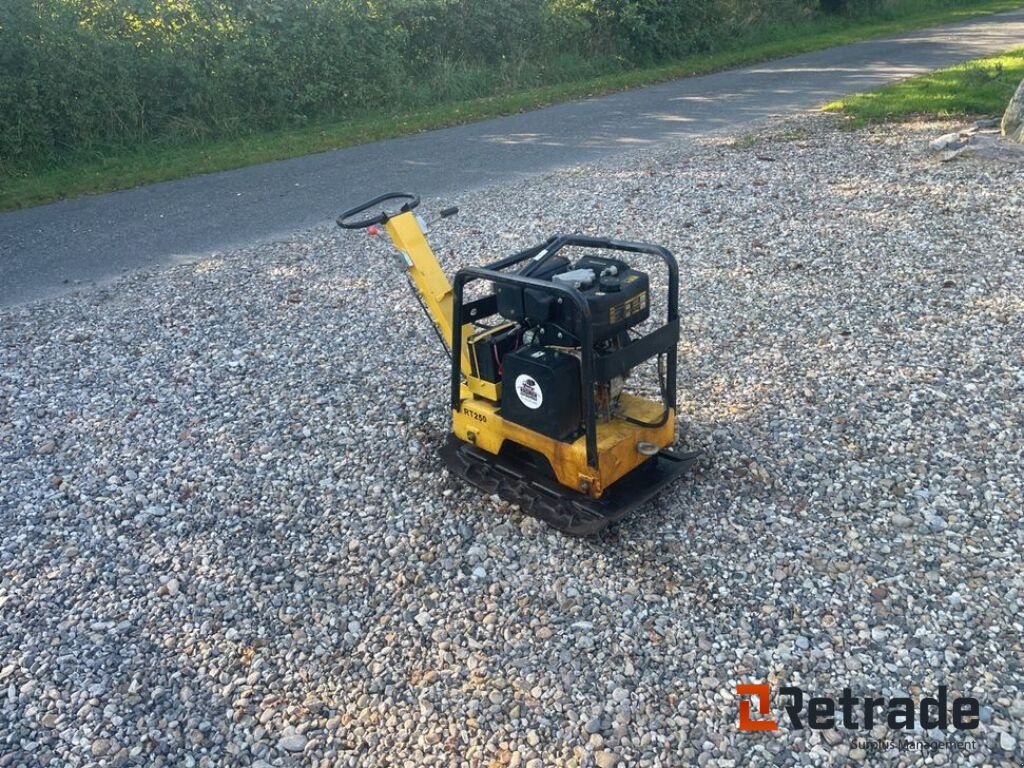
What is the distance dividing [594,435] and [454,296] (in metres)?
0.99

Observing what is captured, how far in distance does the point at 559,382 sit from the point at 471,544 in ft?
2.95

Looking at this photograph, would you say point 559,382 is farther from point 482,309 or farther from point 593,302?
point 482,309

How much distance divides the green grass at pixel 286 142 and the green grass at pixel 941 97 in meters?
4.87

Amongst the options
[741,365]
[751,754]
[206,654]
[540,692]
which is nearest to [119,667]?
[206,654]

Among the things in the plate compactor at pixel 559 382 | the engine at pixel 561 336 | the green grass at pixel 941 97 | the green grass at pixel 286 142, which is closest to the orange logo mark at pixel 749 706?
the plate compactor at pixel 559 382

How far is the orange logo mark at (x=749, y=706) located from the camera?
3057mm

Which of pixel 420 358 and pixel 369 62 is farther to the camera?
pixel 369 62

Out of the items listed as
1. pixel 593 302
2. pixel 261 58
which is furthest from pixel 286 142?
pixel 593 302

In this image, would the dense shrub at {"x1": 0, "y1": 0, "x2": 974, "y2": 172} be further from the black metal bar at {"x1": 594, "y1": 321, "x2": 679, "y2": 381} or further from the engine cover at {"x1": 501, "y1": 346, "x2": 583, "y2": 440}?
the black metal bar at {"x1": 594, "y1": 321, "x2": 679, "y2": 381}

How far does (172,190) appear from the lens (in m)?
10.8

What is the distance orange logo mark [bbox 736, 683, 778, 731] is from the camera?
10.0 ft

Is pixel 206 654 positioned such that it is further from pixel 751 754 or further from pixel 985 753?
pixel 985 753

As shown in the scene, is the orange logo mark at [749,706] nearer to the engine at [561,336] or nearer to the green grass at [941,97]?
the engine at [561,336]

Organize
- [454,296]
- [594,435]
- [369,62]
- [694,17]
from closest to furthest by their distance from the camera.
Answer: [594,435], [454,296], [369,62], [694,17]
